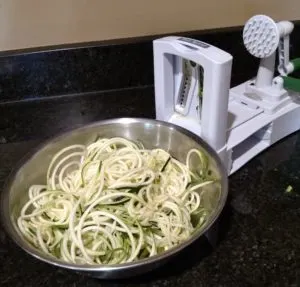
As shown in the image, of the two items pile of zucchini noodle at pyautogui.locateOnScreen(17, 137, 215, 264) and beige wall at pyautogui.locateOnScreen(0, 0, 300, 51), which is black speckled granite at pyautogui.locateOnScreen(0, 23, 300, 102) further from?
pile of zucchini noodle at pyautogui.locateOnScreen(17, 137, 215, 264)

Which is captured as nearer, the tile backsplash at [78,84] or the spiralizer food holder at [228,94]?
the spiralizer food holder at [228,94]

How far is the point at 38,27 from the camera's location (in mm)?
888

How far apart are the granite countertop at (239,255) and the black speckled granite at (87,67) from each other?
13.2 inches

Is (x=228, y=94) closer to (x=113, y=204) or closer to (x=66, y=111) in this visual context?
(x=113, y=204)

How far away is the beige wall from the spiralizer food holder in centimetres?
19

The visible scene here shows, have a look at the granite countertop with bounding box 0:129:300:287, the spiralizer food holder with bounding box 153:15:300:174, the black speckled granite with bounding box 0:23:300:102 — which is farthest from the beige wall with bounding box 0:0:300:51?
the granite countertop with bounding box 0:129:300:287

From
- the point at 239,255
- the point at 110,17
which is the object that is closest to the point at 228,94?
the point at 239,255

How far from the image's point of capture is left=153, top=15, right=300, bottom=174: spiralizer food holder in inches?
26.2

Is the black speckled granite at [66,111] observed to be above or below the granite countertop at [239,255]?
above

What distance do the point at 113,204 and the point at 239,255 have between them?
0.63 feet

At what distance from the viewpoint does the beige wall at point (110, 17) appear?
87 centimetres

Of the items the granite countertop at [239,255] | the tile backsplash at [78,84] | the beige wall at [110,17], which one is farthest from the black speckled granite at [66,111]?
the granite countertop at [239,255]

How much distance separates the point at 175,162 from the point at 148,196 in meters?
0.08

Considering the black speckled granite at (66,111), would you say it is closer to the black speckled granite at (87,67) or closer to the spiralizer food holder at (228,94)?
the black speckled granite at (87,67)
